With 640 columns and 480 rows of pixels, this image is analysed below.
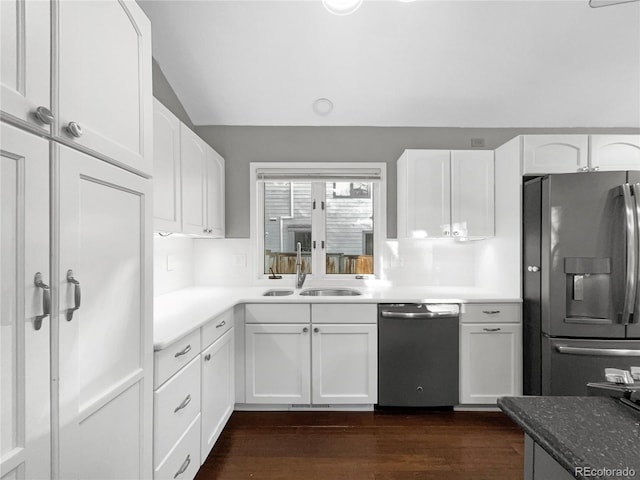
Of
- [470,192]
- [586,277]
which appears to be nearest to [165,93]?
[470,192]

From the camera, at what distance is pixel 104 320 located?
3.30 feet

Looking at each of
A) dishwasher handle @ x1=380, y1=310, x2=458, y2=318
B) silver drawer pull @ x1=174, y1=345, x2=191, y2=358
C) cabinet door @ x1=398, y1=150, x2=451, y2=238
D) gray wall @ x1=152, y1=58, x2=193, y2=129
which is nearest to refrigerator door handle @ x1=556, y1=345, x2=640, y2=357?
dishwasher handle @ x1=380, y1=310, x2=458, y2=318

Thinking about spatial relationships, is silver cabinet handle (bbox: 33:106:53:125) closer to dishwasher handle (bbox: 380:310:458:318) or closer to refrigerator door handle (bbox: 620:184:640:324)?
dishwasher handle (bbox: 380:310:458:318)

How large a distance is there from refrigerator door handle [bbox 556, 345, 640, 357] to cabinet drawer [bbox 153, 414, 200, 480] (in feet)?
7.54

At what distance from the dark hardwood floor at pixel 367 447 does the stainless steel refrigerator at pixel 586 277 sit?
57 centimetres

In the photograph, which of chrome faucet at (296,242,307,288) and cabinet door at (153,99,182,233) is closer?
cabinet door at (153,99,182,233)

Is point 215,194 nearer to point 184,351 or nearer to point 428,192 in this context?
point 184,351

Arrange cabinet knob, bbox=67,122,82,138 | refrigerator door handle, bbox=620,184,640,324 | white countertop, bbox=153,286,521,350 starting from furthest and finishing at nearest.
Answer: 1. refrigerator door handle, bbox=620,184,640,324
2. white countertop, bbox=153,286,521,350
3. cabinet knob, bbox=67,122,82,138

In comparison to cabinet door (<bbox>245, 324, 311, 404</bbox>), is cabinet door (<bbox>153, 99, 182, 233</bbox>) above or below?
above

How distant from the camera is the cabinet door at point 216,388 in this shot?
6.02 ft

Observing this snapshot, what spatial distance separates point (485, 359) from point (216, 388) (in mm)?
1910

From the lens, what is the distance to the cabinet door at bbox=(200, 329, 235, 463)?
184 centimetres

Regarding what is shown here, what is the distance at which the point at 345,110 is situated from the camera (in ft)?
9.61

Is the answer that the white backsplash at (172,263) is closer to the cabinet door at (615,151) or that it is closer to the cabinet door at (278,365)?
the cabinet door at (278,365)
